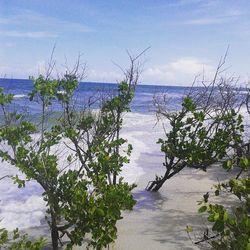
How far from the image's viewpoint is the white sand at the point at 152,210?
642 cm

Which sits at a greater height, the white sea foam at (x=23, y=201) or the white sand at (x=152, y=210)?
the white sand at (x=152, y=210)

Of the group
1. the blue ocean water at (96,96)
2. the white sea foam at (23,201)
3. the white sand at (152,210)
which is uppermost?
the blue ocean water at (96,96)

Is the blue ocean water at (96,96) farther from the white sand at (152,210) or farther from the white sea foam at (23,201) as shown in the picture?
the white sand at (152,210)

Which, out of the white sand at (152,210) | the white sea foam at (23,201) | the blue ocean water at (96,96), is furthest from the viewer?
the blue ocean water at (96,96)

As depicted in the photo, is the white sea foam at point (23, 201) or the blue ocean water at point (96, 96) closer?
the white sea foam at point (23, 201)

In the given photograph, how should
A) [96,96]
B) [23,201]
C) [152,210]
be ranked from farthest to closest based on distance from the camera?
[96,96]
[23,201]
[152,210]

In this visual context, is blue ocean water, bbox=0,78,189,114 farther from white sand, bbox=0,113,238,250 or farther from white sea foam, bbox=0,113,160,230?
white sand, bbox=0,113,238,250

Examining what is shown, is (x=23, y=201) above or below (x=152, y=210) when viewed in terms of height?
below

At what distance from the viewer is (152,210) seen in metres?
8.12

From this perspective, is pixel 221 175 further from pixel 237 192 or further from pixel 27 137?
pixel 237 192

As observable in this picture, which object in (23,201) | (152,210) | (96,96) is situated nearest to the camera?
(152,210)

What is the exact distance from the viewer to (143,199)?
352 inches

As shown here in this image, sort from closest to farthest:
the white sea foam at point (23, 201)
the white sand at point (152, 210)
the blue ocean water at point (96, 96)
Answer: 1. the white sand at point (152, 210)
2. the white sea foam at point (23, 201)
3. the blue ocean water at point (96, 96)

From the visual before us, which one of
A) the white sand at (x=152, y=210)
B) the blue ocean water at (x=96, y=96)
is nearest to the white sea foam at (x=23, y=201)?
the white sand at (x=152, y=210)
